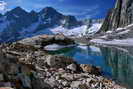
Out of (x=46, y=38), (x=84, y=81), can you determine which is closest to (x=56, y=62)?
(x=84, y=81)

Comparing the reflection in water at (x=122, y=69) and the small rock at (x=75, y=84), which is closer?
the small rock at (x=75, y=84)

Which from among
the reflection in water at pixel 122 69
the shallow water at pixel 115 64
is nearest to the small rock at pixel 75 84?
the shallow water at pixel 115 64

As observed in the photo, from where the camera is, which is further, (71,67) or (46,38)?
(46,38)

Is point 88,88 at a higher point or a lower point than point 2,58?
lower

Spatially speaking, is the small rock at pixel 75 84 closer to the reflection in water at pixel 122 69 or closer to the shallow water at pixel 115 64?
the shallow water at pixel 115 64

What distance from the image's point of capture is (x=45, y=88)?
48.2ft

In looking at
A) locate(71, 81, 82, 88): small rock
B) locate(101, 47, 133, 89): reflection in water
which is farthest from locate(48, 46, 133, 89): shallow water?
locate(71, 81, 82, 88): small rock

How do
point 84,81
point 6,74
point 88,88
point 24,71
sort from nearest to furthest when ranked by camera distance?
point 6,74 → point 24,71 → point 88,88 → point 84,81

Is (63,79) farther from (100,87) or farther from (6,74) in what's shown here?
(6,74)

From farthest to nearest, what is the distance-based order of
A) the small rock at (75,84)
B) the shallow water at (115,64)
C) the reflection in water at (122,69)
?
the shallow water at (115,64)
the reflection in water at (122,69)
the small rock at (75,84)

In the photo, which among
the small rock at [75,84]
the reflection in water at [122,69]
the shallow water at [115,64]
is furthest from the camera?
the shallow water at [115,64]

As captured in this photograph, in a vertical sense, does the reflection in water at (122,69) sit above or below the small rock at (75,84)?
below

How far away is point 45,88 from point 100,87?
5.14 metres

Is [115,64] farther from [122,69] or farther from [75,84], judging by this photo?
[75,84]
